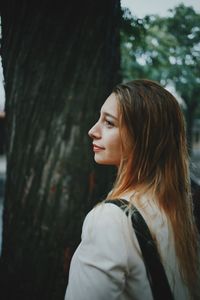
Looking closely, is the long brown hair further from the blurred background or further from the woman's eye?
the blurred background

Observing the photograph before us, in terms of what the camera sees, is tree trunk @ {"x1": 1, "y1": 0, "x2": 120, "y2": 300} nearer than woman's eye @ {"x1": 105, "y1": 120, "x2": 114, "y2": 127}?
No

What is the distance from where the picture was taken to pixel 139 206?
47.9 inches

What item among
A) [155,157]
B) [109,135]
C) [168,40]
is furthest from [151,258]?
[168,40]

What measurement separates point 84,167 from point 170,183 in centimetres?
86

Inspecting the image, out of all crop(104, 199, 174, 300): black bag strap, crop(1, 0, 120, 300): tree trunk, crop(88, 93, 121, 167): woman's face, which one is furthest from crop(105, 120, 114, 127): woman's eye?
crop(1, 0, 120, 300): tree trunk

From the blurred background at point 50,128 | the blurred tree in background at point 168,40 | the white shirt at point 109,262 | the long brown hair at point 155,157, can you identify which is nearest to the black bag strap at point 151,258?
the white shirt at point 109,262

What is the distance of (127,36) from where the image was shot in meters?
3.24

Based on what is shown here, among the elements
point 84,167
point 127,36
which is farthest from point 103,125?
point 127,36

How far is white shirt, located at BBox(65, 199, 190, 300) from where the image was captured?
43.4 inches

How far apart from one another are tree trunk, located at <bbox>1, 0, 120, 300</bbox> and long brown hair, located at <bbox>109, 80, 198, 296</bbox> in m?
0.76

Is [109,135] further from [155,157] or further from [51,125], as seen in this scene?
[51,125]

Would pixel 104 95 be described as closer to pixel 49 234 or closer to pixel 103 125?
pixel 103 125

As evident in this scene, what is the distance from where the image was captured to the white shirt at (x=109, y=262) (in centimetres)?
110

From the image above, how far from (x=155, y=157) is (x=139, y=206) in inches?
9.3
